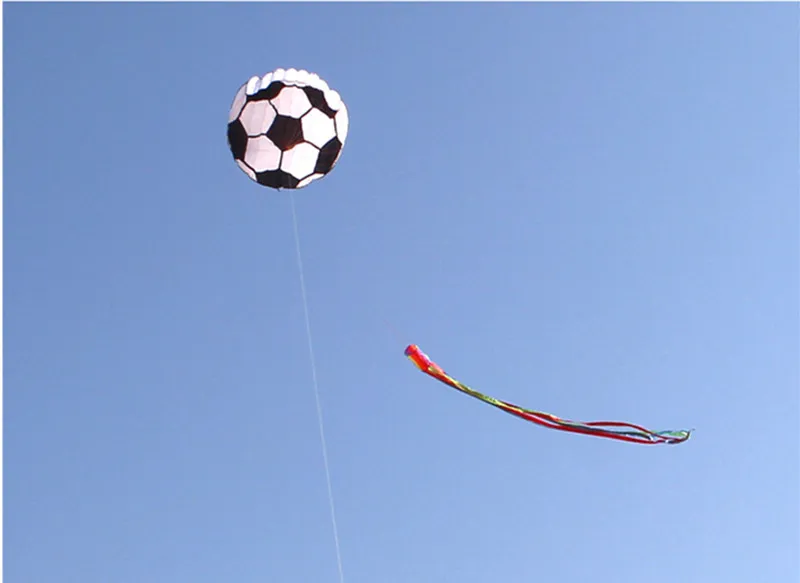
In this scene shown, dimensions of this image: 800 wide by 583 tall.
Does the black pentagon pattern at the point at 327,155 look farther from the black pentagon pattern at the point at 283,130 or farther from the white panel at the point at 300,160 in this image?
the black pentagon pattern at the point at 283,130

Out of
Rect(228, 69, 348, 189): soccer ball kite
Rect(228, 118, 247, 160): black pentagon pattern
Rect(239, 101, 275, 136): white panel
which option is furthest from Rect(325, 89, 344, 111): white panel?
Rect(228, 118, 247, 160): black pentagon pattern

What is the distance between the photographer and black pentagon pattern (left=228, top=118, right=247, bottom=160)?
42.8ft

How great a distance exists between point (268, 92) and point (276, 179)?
1.21m

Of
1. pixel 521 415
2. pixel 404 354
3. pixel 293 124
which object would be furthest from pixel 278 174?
pixel 521 415

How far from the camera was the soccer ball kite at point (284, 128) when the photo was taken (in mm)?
12844

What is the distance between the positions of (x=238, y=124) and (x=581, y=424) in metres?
6.24

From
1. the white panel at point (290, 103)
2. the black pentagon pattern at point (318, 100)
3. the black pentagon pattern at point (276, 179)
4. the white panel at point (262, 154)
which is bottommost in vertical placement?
the black pentagon pattern at point (276, 179)

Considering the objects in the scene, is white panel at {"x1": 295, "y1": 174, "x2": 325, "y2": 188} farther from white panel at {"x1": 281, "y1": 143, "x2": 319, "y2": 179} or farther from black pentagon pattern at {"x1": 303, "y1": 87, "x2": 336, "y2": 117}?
black pentagon pattern at {"x1": 303, "y1": 87, "x2": 336, "y2": 117}

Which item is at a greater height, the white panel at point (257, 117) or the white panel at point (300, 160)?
the white panel at point (257, 117)

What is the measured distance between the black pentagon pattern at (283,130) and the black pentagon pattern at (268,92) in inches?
12.7

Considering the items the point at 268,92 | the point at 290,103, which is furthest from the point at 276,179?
the point at 268,92

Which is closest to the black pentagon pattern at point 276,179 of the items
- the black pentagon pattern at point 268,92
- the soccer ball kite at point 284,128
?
the soccer ball kite at point 284,128

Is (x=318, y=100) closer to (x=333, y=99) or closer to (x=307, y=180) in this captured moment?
(x=333, y=99)

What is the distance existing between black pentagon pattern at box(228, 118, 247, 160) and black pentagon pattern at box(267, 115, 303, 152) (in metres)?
0.44
